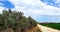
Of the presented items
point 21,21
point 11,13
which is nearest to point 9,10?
point 11,13

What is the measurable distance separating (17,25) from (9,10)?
1909mm

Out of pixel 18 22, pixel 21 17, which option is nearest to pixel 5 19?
pixel 18 22

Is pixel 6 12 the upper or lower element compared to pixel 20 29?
upper

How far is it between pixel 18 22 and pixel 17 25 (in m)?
0.33

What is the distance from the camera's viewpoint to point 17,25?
58.1 ft

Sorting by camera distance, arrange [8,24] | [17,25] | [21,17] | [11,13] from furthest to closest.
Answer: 1. [21,17]
2. [11,13]
3. [17,25]
4. [8,24]

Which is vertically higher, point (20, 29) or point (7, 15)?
point (7, 15)

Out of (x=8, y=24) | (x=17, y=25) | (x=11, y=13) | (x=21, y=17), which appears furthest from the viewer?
(x=21, y=17)

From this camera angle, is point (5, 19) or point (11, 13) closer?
point (5, 19)

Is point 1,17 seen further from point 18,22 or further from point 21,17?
point 21,17

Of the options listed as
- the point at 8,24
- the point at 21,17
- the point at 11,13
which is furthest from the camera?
the point at 21,17

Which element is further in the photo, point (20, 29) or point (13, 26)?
point (20, 29)

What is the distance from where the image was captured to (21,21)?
1878 cm

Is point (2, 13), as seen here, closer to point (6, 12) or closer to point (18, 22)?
point (6, 12)
